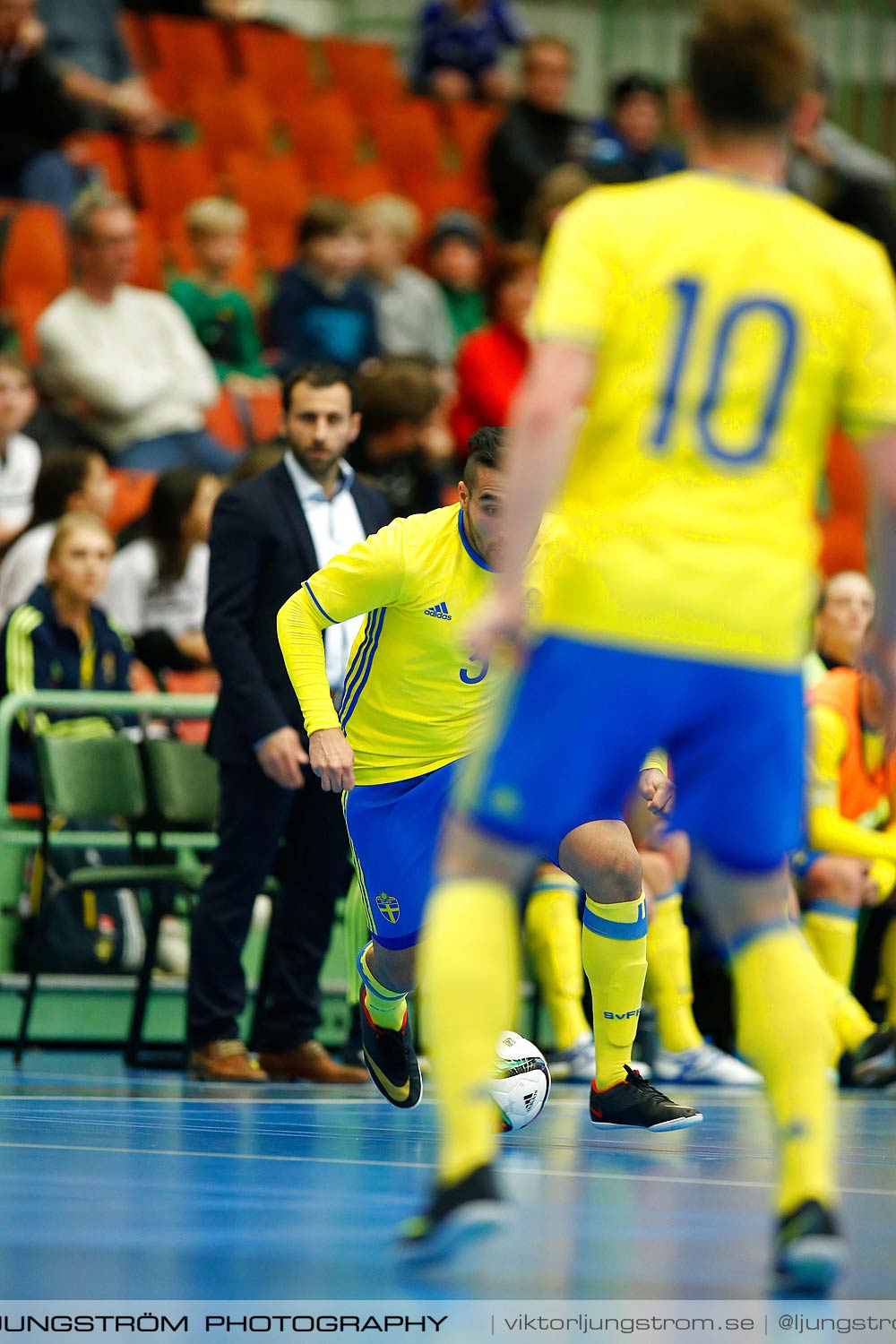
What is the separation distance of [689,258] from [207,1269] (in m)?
1.65

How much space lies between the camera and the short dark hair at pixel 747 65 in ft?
10.4

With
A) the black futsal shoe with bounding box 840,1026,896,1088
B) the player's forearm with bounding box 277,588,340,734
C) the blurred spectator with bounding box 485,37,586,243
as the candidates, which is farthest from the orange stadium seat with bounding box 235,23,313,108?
the player's forearm with bounding box 277,588,340,734

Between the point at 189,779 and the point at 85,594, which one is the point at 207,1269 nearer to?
the point at 189,779

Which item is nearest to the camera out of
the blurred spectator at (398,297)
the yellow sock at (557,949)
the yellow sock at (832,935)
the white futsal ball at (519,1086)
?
the white futsal ball at (519,1086)

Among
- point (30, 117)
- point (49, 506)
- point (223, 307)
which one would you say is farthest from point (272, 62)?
point (49, 506)

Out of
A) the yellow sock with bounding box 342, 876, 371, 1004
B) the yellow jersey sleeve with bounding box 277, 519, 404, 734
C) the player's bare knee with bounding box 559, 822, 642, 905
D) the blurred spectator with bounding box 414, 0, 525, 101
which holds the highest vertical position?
the blurred spectator with bounding box 414, 0, 525, 101

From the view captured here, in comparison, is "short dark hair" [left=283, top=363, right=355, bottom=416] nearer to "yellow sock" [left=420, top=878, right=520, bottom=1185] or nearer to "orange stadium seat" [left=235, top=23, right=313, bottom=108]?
"yellow sock" [left=420, top=878, right=520, bottom=1185]

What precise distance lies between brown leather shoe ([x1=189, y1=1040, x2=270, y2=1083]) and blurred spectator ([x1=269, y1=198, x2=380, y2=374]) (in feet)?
17.7

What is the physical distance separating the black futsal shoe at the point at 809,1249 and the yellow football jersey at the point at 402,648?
2.28 meters

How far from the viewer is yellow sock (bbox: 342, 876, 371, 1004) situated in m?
7.81

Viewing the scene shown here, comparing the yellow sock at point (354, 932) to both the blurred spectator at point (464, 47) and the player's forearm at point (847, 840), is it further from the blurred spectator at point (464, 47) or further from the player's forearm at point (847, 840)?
the blurred spectator at point (464, 47)

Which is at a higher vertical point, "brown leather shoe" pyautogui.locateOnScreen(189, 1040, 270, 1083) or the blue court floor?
the blue court floor

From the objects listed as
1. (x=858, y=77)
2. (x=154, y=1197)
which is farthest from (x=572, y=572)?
(x=858, y=77)

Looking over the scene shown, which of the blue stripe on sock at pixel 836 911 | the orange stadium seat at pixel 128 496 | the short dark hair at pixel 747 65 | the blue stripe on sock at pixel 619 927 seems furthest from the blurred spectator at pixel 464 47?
the short dark hair at pixel 747 65
